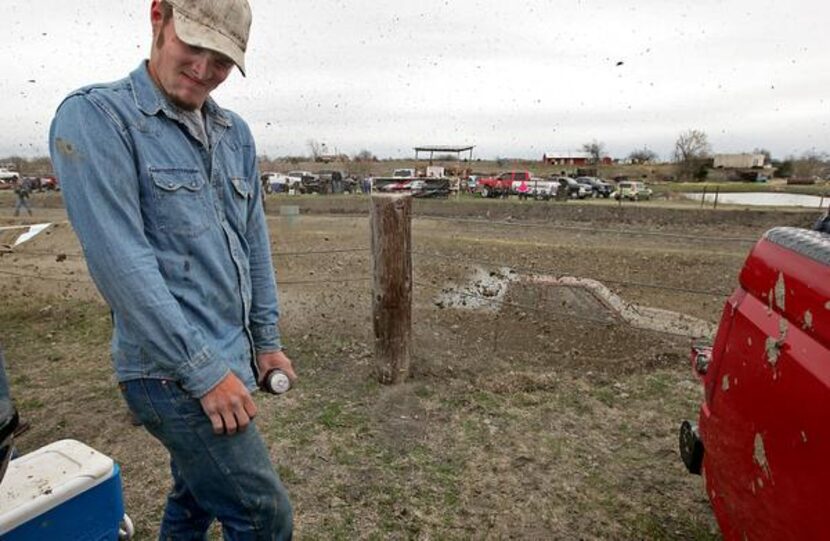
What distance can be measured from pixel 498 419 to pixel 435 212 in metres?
21.1

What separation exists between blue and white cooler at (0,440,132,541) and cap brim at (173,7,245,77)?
1.34 meters

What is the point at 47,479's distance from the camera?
1.61 metres

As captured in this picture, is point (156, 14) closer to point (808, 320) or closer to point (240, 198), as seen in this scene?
point (240, 198)

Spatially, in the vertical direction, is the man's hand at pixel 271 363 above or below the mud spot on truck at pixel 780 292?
below

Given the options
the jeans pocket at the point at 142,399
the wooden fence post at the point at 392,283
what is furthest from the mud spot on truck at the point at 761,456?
the wooden fence post at the point at 392,283

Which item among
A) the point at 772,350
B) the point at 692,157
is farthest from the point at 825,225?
the point at 692,157

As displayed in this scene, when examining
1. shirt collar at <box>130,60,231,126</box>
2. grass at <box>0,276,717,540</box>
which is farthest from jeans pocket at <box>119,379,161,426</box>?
grass at <box>0,276,717,540</box>

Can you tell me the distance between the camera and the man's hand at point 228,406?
1.29m

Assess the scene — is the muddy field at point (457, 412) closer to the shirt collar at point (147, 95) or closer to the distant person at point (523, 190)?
the shirt collar at point (147, 95)

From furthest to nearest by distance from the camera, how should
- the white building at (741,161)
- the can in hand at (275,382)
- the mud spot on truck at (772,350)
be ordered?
the white building at (741,161) → the can in hand at (275,382) → the mud spot on truck at (772,350)

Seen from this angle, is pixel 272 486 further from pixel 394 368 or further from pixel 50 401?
pixel 50 401

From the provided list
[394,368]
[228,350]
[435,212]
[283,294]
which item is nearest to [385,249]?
[394,368]

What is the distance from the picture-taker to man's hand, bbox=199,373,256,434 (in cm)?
129

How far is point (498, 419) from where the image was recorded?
3543mm
